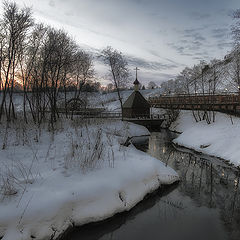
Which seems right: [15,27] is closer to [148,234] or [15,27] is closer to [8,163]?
[8,163]

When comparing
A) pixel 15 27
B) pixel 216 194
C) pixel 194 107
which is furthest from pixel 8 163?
pixel 194 107

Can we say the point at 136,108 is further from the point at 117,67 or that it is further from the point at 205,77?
the point at 205,77

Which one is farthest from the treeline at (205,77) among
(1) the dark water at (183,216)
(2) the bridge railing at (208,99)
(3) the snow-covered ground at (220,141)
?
(1) the dark water at (183,216)

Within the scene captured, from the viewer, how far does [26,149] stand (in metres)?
10.7

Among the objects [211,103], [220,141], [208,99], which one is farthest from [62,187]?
[208,99]

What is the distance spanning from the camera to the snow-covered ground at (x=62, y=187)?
520 cm

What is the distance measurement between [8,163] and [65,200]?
399 centimetres

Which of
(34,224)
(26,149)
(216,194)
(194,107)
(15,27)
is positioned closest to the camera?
(34,224)

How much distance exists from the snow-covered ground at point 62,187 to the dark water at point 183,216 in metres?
0.36

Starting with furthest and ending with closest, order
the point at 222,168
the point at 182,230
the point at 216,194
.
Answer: the point at 222,168 → the point at 216,194 → the point at 182,230

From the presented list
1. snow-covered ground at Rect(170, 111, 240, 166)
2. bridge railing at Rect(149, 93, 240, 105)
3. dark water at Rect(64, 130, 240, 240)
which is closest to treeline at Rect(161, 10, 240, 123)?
bridge railing at Rect(149, 93, 240, 105)

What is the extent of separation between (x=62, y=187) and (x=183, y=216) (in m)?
4.54

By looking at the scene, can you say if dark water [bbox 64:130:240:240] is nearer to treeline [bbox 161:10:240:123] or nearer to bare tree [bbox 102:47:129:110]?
bare tree [bbox 102:47:129:110]

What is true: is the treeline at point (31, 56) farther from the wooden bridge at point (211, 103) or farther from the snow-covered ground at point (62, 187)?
the wooden bridge at point (211, 103)
